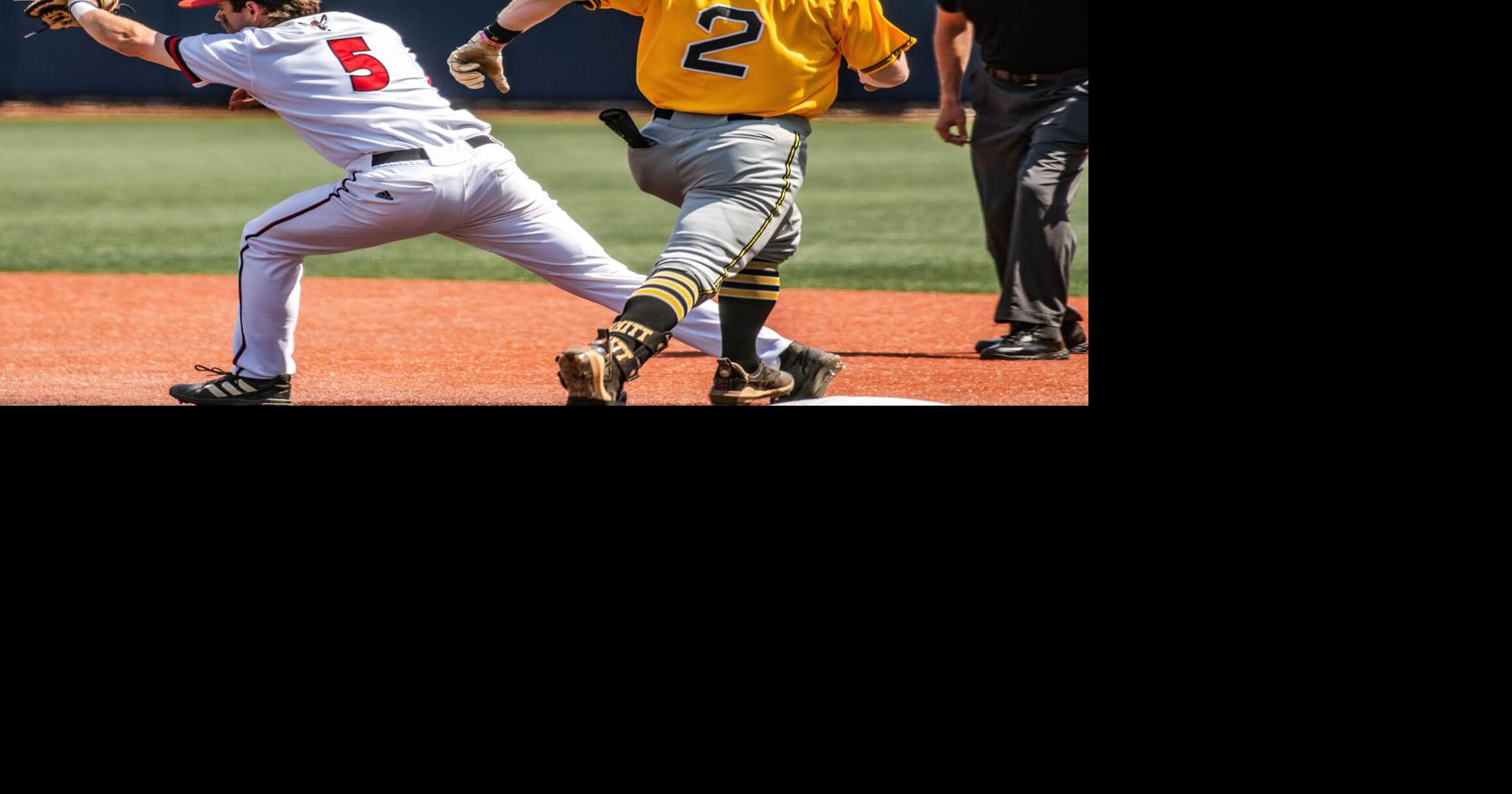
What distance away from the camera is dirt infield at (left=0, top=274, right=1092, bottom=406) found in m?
4.39

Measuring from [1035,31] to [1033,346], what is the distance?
37.4 inches

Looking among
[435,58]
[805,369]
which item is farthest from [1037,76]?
[435,58]

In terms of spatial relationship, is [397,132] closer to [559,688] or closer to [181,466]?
[181,466]

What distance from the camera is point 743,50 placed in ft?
11.9

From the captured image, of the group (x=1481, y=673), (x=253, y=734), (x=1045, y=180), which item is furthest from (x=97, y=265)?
(x=1481, y=673)

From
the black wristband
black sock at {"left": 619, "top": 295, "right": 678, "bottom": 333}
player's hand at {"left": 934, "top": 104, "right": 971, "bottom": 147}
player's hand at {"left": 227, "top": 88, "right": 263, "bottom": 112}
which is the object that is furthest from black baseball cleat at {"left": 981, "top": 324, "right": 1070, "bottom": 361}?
player's hand at {"left": 227, "top": 88, "right": 263, "bottom": 112}

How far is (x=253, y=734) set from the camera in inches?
83.2

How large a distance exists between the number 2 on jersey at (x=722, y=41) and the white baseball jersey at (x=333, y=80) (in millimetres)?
576

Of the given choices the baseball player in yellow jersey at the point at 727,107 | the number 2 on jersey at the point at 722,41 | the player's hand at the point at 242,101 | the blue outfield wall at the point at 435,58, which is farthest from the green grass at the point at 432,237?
the player's hand at the point at 242,101

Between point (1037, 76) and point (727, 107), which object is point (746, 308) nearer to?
point (727, 107)

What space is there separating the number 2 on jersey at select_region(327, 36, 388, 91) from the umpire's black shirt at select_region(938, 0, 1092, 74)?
202 cm

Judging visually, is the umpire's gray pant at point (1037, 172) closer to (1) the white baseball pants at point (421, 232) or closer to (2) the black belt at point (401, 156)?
(1) the white baseball pants at point (421, 232)

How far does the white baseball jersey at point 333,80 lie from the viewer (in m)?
3.62

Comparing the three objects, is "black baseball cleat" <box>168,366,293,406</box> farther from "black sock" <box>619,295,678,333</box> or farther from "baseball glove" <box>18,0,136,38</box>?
"black sock" <box>619,295,678,333</box>
